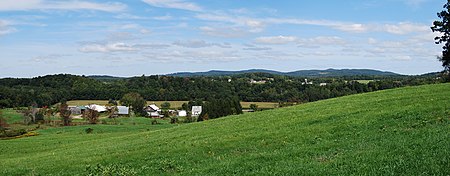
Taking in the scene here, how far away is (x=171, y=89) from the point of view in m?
174

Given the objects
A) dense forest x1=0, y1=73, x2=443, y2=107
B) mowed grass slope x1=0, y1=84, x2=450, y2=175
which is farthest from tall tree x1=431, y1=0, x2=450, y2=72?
dense forest x1=0, y1=73, x2=443, y2=107

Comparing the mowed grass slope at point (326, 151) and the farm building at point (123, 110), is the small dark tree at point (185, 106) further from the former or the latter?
the mowed grass slope at point (326, 151)

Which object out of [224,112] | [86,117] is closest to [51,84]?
[86,117]

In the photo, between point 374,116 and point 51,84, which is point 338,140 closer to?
point 374,116

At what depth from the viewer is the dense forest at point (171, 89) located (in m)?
140

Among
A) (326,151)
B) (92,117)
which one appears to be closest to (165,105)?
(92,117)

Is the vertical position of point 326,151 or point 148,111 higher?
point 326,151

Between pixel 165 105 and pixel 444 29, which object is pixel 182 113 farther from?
pixel 444 29

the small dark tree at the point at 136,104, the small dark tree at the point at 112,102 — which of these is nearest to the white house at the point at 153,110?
the small dark tree at the point at 136,104

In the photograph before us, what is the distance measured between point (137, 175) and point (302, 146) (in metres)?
6.91

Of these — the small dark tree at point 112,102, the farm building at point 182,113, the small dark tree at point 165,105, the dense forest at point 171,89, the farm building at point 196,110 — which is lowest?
the farm building at point 182,113

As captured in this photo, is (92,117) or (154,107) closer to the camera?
(92,117)

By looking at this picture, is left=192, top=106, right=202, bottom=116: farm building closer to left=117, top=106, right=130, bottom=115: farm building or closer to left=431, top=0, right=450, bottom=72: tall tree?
left=117, top=106, right=130, bottom=115: farm building

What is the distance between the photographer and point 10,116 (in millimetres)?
116625
